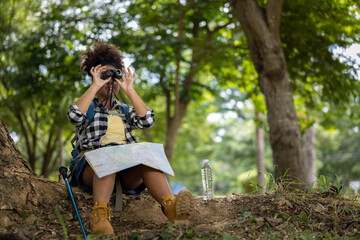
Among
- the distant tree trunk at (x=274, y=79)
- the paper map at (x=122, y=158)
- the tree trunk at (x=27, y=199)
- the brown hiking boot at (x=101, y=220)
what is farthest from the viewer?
the distant tree trunk at (x=274, y=79)

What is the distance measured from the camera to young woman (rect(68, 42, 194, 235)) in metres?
2.77

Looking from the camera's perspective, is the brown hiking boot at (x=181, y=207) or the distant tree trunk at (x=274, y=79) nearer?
the brown hiking boot at (x=181, y=207)

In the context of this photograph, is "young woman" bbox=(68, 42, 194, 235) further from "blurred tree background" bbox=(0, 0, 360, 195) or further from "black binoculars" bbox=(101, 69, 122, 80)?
"blurred tree background" bbox=(0, 0, 360, 195)

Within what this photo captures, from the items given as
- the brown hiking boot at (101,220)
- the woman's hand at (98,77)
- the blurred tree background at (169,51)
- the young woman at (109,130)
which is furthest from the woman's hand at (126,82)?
the blurred tree background at (169,51)

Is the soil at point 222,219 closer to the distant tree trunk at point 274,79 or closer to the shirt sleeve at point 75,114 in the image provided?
the shirt sleeve at point 75,114

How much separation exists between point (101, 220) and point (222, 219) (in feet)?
3.12

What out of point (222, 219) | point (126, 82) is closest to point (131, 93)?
point (126, 82)

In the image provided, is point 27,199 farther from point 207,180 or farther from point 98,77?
point 207,180

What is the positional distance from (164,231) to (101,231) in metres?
0.42

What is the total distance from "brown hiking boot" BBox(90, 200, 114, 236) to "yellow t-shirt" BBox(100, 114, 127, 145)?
60cm

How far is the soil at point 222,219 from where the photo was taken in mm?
2619

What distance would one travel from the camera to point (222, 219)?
3.09 metres

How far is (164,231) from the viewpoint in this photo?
254 centimetres

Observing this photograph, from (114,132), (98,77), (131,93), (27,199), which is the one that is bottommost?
(27,199)
